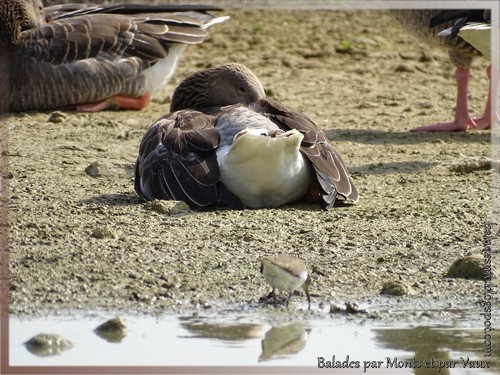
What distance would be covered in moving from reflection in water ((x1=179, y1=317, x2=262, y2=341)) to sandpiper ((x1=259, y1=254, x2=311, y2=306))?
0.28m

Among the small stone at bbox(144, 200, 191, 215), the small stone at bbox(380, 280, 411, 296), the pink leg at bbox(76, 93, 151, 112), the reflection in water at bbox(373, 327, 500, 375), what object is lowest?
the pink leg at bbox(76, 93, 151, 112)

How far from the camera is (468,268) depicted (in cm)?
623

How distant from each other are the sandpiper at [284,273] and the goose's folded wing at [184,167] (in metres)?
1.66

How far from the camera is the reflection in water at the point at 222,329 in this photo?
528 cm

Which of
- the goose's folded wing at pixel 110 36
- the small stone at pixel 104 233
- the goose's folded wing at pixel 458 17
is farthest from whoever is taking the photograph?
the goose's folded wing at pixel 110 36

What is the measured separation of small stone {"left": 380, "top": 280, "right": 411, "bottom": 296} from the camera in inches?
233

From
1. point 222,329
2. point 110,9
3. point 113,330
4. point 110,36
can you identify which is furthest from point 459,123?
point 113,330

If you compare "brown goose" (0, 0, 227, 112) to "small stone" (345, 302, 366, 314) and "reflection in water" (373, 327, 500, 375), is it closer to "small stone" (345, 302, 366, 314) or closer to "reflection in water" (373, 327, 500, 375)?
"small stone" (345, 302, 366, 314)

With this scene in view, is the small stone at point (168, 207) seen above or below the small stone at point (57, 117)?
above

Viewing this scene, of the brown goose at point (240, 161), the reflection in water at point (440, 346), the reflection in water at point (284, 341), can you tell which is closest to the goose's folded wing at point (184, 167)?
the brown goose at point (240, 161)

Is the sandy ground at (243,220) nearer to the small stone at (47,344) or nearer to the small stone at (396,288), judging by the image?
the small stone at (396,288)

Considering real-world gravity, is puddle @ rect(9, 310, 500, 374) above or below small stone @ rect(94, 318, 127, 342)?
below

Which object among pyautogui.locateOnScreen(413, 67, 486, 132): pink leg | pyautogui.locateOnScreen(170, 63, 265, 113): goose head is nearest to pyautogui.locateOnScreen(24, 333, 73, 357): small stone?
pyautogui.locateOnScreen(170, 63, 265, 113): goose head

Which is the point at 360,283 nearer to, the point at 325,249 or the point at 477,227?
the point at 325,249
